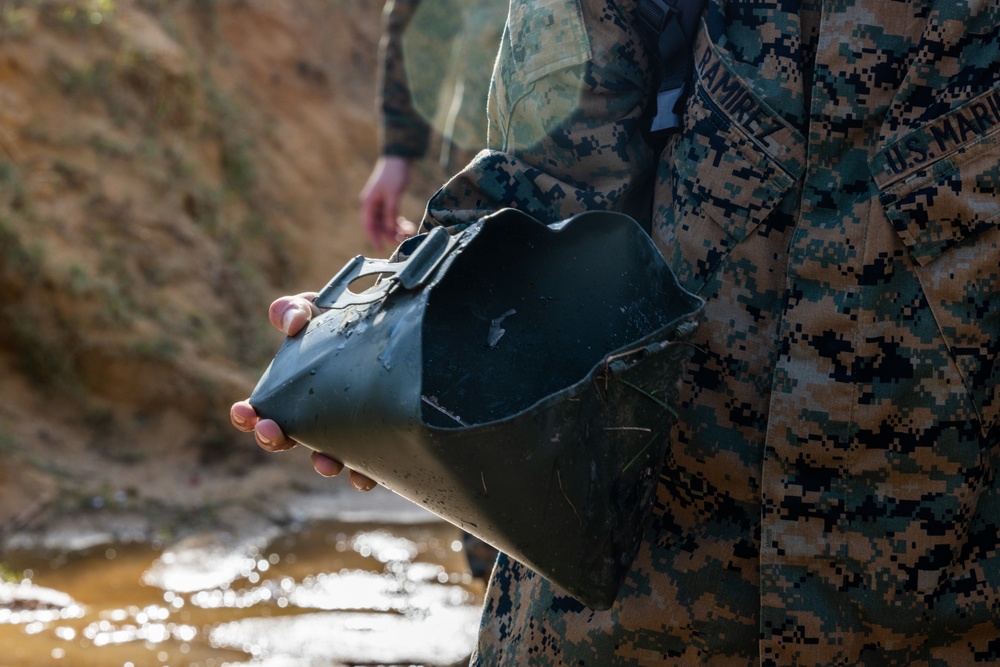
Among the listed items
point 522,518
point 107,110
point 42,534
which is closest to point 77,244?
point 107,110

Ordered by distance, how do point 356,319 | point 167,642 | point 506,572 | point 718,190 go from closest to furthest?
1. point 356,319
2. point 718,190
3. point 506,572
4. point 167,642

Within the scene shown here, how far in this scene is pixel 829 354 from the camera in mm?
1373

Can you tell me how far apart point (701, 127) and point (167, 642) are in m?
2.26

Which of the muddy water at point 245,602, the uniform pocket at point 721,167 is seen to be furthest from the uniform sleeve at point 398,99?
the uniform pocket at point 721,167

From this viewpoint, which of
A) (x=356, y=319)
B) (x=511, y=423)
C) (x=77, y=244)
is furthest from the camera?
(x=77, y=244)

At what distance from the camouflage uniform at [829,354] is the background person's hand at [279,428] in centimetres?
34

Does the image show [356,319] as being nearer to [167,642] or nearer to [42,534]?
[167,642]

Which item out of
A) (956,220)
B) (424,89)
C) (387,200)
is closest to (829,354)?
(956,220)

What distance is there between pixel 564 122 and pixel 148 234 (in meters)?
4.12

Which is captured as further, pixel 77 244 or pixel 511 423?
pixel 77 244

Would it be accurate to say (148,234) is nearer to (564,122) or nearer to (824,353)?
(564,122)

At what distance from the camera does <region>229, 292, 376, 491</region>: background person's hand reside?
1.35 metres

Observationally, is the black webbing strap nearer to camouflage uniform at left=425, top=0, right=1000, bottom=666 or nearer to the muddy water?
camouflage uniform at left=425, top=0, right=1000, bottom=666

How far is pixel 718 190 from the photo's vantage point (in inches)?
56.2
